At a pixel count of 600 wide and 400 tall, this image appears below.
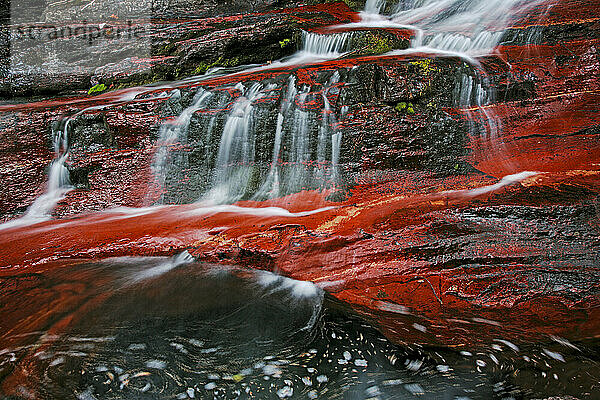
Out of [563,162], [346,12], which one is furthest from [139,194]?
[346,12]

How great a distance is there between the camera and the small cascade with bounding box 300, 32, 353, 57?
835cm

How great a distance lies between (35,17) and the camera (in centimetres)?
1244

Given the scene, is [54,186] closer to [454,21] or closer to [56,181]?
[56,181]

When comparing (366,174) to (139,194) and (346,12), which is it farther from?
(346,12)

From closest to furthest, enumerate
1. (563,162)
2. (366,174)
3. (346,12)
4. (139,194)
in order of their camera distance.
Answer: (563,162) → (366,174) → (139,194) → (346,12)

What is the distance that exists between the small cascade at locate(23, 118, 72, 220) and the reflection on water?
2679 mm

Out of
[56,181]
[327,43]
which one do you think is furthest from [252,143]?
[327,43]

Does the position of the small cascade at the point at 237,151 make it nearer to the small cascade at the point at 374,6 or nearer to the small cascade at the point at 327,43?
the small cascade at the point at 327,43

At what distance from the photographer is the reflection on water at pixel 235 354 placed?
8.24 feet

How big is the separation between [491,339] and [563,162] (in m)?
3.41

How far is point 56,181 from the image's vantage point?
6129 mm

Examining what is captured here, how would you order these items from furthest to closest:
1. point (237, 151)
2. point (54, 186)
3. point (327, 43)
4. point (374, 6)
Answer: point (374, 6), point (327, 43), point (237, 151), point (54, 186)

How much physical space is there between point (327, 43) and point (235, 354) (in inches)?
302

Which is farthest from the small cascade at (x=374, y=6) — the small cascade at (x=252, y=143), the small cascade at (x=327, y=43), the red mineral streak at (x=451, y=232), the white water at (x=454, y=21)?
the small cascade at (x=252, y=143)
